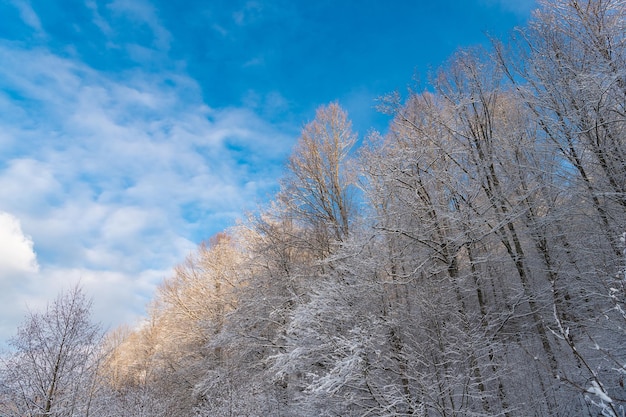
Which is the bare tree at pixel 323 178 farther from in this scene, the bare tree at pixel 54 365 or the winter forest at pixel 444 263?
the bare tree at pixel 54 365

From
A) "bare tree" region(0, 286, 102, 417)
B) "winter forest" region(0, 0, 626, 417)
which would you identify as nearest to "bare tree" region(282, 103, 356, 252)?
"winter forest" region(0, 0, 626, 417)

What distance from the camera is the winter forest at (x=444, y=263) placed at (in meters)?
7.93

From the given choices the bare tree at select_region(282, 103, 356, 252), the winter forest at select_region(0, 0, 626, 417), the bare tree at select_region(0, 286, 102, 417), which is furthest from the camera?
the bare tree at select_region(282, 103, 356, 252)

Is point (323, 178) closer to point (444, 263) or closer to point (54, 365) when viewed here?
point (444, 263)

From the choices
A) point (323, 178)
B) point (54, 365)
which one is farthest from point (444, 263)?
point (54, 365)

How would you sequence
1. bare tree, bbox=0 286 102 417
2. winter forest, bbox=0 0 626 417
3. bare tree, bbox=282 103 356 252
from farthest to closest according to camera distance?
1. bare tree, bbox=282 103 356 252
2. bare tree, bbox=0 286 102 417
3. winter forest, bbox=0 0 626 417

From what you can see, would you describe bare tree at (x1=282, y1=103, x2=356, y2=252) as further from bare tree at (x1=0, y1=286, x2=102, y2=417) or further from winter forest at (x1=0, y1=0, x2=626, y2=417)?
bare tree at (x1=0, y1=286, x2=102, y2=417)

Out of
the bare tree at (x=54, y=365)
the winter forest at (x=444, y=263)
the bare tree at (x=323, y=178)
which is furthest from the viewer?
the bare tree at (x=323, y=178)

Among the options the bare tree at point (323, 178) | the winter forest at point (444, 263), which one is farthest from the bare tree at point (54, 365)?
the bare tree at point (323, 178)

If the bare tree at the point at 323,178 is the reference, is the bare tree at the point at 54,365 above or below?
below

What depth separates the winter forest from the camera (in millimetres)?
7926

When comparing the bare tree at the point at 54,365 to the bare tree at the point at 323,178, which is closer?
the bare tree at the point at 54,365

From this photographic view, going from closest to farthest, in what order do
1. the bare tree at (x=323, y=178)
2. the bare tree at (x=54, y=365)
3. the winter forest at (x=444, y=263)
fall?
the winter forest at (x=444, y=263) < the bare tree at (x=54, y=365) < the bare tree at (x=323, y=178)

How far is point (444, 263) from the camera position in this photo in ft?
34.5
